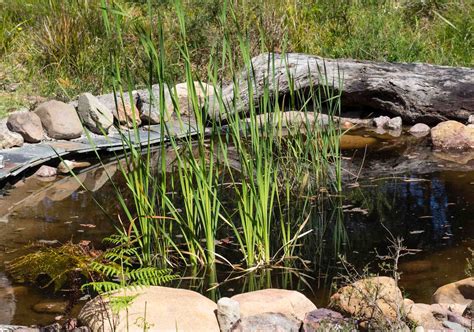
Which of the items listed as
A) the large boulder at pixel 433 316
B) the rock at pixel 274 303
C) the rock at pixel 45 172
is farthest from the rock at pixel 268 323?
the rock at pixel 45 172

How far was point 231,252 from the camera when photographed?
16.6ft

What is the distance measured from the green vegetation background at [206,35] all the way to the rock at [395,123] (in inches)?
46.8

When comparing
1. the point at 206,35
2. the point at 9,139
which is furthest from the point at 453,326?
the point at 206,35

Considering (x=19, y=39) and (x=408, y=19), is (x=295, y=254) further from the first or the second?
(x=408, y=19)

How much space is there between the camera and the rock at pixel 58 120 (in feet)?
26.6

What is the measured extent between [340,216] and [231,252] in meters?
1.11

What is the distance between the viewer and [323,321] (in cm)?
349

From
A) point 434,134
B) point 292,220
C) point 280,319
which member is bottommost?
point 434,134

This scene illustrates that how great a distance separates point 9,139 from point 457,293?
482 centimetres

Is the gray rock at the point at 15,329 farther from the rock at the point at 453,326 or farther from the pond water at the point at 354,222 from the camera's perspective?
the rock at the point at 453,326

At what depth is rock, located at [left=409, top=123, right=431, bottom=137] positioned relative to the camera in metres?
9.39

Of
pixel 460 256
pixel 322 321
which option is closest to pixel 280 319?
pixel 322 321

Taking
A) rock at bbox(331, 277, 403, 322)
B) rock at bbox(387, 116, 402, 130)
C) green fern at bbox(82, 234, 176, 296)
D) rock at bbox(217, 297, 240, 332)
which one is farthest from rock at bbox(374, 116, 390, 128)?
rock at bbox(217, 297, 240, 332)

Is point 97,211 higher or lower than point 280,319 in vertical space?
lower
